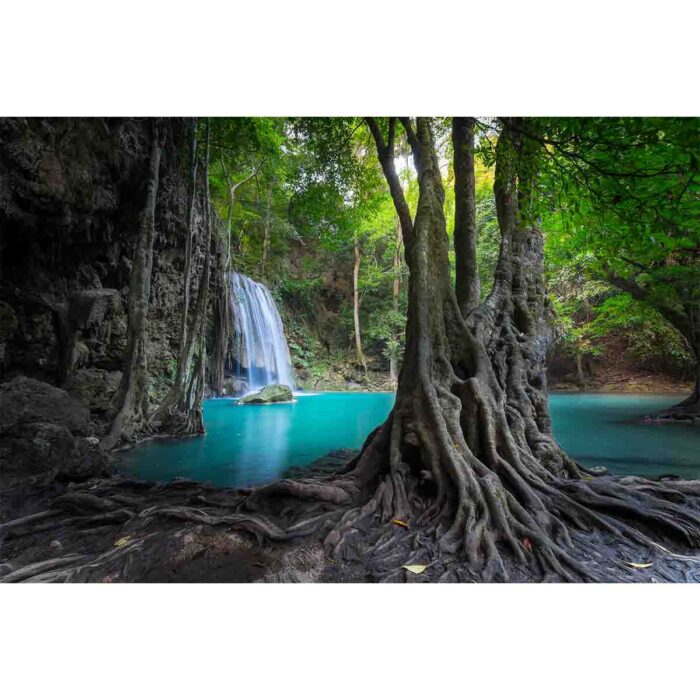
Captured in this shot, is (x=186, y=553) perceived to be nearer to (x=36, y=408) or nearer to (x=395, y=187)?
(x=36, y=408)

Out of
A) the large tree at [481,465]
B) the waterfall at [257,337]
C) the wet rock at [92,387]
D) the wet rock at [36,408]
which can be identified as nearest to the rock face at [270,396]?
the waterfall at [257,337]

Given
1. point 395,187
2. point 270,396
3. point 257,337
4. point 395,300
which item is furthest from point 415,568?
point 395,300

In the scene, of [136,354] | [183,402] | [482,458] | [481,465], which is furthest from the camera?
[183,402]

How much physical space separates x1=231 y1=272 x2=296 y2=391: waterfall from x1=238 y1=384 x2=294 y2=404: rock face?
147cm

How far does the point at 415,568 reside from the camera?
1.49 metres

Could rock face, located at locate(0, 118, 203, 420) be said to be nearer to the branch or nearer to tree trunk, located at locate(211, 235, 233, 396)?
tree trunk, located at locate(211, 235, 233, 396)

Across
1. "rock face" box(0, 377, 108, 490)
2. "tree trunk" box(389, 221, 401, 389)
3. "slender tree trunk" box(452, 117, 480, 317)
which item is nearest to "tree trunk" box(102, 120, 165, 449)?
"rock face" box(0, 377, 108, 490)

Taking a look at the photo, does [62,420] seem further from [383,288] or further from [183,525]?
[383,288]

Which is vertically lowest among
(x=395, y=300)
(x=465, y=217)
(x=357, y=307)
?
(x=465, y=217)

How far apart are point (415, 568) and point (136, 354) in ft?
11.0

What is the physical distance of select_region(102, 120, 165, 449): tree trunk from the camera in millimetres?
3707

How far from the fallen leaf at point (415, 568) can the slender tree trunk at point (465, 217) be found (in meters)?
2.01

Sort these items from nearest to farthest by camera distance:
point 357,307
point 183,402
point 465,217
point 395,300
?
1. point 465,217
2. point 183,402
3. point 395,300
4. point 357,307

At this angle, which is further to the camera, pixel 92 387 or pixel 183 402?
pixel 92 387
